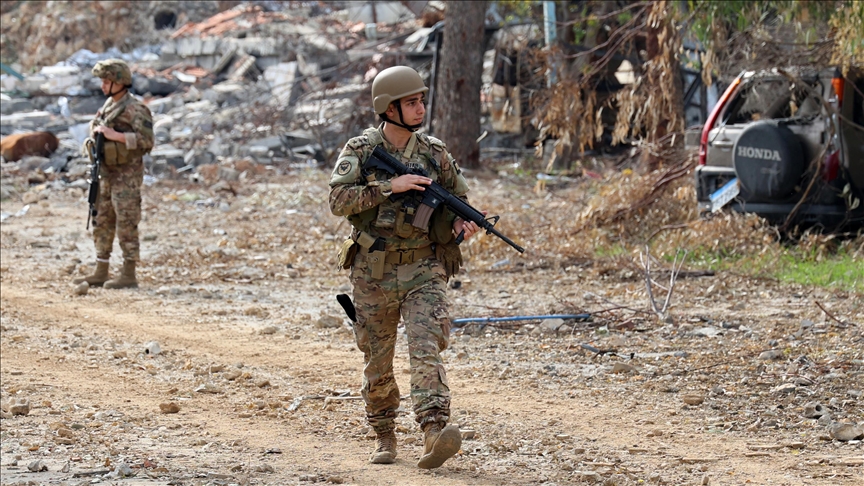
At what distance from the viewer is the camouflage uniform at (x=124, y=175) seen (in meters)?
9.33

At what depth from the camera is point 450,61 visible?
1605cm

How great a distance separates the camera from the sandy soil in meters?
4.81

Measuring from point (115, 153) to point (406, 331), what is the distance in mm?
5312

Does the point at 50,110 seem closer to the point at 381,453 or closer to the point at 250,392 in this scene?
the point at 250,392

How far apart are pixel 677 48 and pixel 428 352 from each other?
25.4 ft

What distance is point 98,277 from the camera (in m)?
9.91

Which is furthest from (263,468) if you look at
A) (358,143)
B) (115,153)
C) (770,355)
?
(115,153)

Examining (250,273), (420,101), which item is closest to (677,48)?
(250,273)

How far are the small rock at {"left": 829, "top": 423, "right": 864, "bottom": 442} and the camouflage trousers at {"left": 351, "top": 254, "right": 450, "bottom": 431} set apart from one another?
6.00 feet

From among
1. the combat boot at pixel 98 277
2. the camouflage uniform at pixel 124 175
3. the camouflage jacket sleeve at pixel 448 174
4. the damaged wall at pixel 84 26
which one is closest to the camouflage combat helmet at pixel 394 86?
the camouflage jacket sleeve at pixel 448 174

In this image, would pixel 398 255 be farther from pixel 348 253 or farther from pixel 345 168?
pixel 345 168

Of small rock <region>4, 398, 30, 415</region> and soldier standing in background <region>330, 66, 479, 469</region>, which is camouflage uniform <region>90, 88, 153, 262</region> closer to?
small rock <region>4, 398, 30, 415</region>

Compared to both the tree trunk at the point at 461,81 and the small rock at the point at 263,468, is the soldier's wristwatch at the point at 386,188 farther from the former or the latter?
the tree trunk at the point at 461,81

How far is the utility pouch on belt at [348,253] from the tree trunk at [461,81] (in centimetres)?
1124
